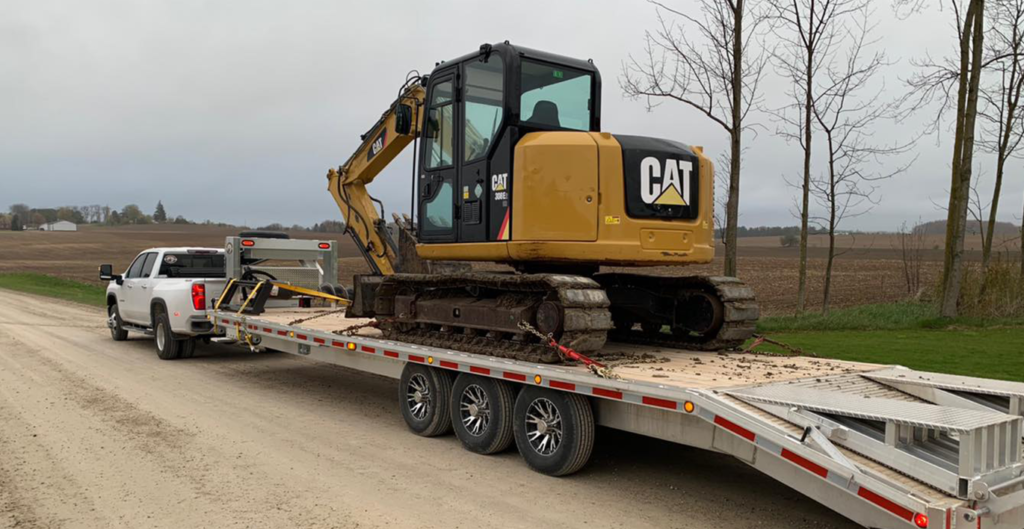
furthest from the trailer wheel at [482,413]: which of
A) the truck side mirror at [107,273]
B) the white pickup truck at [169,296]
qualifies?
the truck side mirror at [107,273]

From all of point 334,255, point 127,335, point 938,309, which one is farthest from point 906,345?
point 127,335

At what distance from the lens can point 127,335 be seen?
1524 cm

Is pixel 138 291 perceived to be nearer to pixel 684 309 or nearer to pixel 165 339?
pixel 165 339

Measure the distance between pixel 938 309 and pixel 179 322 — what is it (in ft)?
49.5

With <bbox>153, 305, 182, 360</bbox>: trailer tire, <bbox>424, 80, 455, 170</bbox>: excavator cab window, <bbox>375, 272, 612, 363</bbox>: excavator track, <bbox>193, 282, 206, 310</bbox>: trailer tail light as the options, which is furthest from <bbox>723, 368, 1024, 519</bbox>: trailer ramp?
<bbox>153, 305, 182, 360</bbox>: trailer tire

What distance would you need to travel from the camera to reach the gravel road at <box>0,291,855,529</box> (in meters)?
5.37

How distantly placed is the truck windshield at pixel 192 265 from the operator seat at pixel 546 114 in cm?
848

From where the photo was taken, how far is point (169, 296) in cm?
1242

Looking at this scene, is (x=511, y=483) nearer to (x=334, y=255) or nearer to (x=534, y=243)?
(x=534, y=243)

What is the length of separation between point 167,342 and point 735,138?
10647 mm

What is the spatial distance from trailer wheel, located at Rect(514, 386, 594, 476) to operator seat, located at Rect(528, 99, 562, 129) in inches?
103

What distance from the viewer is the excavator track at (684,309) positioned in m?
7.60

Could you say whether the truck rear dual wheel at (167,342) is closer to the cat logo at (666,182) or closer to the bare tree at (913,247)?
the cat logo at (666,182)

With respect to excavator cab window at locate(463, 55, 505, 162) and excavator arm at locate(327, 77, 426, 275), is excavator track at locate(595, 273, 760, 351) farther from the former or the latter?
excavator arm at locate(327, 77, 426, 275)
